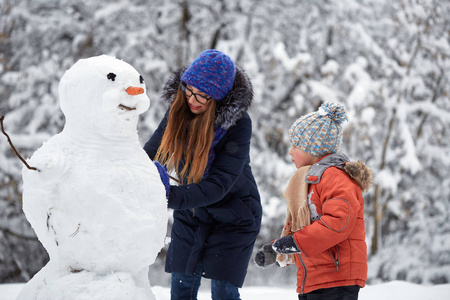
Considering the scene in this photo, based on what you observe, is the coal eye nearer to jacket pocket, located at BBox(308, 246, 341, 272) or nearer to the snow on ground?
jacket pocket, located at BBox(308, 246, 341, 272)

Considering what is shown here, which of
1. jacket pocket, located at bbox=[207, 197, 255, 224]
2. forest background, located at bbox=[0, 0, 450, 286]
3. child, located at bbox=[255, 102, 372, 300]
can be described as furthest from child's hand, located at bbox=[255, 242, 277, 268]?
forest background, located at bbox=[0, 0, 450, 286]

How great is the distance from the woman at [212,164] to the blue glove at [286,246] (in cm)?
36

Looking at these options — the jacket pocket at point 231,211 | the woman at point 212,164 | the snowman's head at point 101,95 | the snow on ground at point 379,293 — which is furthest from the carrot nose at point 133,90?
the snow on ground at point 379,293

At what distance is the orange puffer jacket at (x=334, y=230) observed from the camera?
6.54 ft

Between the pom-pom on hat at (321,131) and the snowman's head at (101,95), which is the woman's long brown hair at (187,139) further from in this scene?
the snowman's head at (101,95)

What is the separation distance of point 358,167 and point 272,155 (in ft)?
17.4

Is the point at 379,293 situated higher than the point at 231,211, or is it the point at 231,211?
the point at 231,211

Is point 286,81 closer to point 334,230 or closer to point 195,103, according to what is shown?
point 195,103

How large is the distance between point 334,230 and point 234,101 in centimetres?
80

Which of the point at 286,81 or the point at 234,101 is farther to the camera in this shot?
the point at 286,81

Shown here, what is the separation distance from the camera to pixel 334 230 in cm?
198

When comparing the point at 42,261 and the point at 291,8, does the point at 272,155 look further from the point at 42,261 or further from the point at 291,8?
the point at 42,261

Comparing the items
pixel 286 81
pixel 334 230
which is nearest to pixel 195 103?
pixel 334 230

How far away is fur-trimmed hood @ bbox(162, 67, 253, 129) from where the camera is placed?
2.24 m
